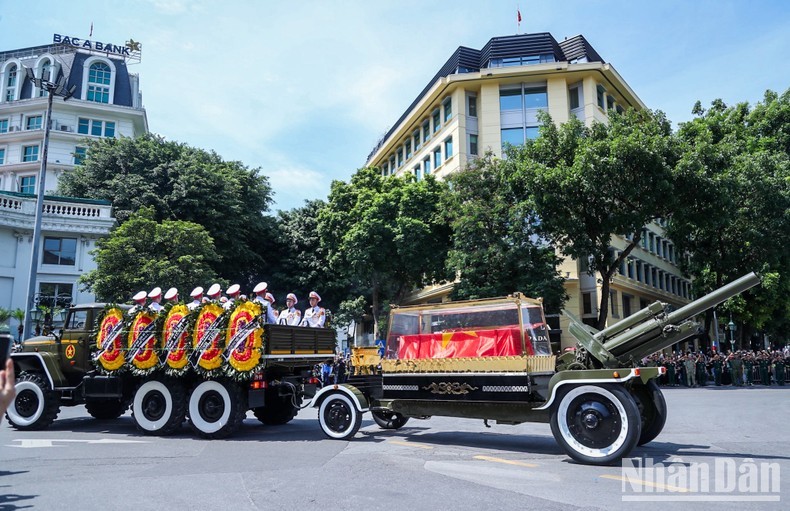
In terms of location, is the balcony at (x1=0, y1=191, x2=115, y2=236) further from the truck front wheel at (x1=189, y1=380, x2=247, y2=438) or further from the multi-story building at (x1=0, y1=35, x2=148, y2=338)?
the truck front wheel at (x1=189, y1=380, x2=247, y2=438)

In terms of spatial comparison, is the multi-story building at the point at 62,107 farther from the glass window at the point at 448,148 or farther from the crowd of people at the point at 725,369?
the crowd of people at the point at 725,369

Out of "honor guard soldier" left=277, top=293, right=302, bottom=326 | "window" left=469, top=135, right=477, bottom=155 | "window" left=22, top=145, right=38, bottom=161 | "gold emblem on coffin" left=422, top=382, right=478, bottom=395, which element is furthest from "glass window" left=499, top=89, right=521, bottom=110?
"window" left=22, top=145, right=38, bottom=161

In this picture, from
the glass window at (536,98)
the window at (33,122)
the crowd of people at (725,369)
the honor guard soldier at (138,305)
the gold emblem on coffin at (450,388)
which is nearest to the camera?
the gold emblem on coffin at (450,388)

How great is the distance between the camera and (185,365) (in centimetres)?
1165

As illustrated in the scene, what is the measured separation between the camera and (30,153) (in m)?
55.0

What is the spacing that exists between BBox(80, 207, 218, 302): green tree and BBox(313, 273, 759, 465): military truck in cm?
1601

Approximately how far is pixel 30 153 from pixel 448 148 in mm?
41105

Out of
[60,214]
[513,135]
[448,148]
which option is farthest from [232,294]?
[448,148]

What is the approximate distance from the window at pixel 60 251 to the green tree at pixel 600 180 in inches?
956

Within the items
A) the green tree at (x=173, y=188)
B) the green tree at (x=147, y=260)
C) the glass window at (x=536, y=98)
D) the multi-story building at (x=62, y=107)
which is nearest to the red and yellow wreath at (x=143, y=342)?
the green tree at (x=147, y=260)

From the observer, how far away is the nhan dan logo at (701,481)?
256 inches

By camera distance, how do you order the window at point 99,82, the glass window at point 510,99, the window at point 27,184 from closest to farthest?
the glass window at point 510,99 → the window at point 27,184 → the window at point 99,82

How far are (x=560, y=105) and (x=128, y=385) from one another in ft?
103

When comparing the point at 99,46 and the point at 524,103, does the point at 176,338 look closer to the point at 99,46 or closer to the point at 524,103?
the point at 524,103
